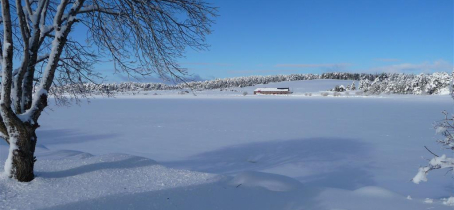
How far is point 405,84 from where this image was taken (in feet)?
205

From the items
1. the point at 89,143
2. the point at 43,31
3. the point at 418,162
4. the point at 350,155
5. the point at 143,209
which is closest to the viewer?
the point at 143,209

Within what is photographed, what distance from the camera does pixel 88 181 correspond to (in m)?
3.79

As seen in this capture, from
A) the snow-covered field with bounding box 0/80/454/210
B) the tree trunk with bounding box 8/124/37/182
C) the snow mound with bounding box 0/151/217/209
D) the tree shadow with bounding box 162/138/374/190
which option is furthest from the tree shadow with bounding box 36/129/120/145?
the tree trunk with bounding box 8/124/37/182

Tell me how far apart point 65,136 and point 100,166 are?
9.93 m

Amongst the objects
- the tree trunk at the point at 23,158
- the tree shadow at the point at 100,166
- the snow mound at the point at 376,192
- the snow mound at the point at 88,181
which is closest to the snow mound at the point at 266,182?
the snow mound at the point at 88,181

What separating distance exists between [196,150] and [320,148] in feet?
13.8

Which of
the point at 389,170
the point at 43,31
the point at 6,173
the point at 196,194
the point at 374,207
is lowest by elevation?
the point at 389,170

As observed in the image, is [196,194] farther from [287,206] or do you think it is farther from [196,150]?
[196,150]

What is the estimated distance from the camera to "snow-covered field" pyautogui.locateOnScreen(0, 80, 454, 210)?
3527mm

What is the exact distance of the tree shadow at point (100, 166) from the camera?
396 centimetres

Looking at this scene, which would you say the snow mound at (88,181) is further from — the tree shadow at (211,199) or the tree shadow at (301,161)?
the tree shadow at (301,161)

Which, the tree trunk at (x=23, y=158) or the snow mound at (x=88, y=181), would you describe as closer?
the snow mound at (x=88, y=181)

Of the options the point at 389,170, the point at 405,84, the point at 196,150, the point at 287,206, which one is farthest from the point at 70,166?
the point at 405,84

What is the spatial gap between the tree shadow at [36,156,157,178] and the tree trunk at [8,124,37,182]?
0.70ft
